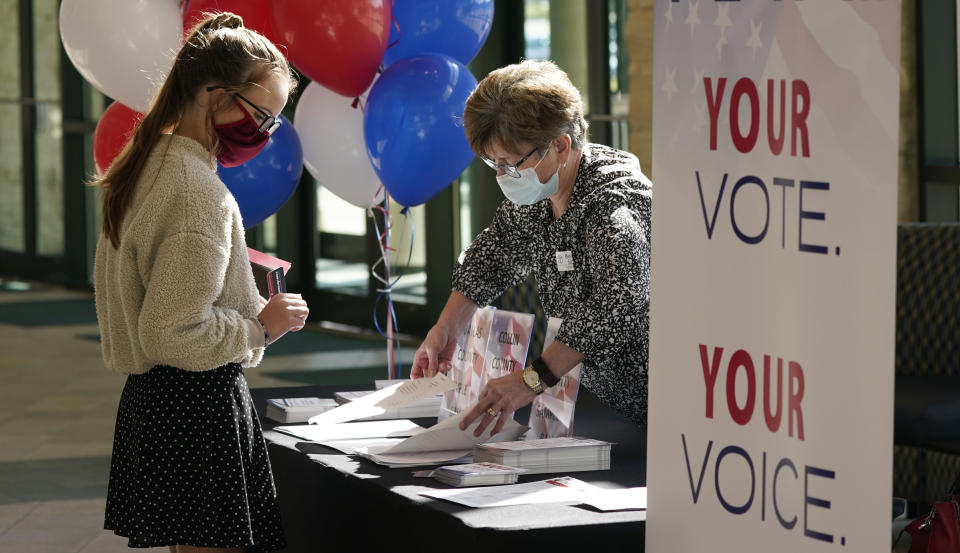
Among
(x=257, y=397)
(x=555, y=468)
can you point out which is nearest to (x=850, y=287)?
(x=555, y=468)

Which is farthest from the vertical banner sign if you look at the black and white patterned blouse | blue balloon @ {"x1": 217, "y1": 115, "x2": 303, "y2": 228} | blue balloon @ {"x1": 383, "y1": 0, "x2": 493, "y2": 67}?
blue balloon @ {"x1": 217, "y1": 115, "x2": 303, "y2": 228}

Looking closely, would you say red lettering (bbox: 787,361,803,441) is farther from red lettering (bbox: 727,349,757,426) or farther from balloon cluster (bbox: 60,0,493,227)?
balloon cluster (bbox: 60,0,493,227)

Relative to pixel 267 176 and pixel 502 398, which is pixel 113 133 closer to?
pixel 267 176

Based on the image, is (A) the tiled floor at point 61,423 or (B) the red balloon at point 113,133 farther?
(A) the tiled floor at point 61,423

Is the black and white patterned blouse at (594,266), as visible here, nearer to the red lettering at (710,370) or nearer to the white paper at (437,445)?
the white paper at (437,445)

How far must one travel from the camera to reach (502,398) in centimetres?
238

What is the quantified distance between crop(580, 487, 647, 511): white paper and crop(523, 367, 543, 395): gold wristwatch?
1.01 feet

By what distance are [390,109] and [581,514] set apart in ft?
5.69

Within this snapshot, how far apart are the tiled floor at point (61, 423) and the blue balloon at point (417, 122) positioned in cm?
161

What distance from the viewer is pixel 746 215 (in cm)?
165

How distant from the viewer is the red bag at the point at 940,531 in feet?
7.28

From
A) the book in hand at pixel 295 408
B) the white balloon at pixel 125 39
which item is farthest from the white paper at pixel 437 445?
the white balloon at pixel 125 39

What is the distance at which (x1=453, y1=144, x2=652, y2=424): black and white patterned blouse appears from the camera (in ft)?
7.88

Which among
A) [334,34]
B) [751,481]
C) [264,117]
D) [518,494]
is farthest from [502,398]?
[334,34]
